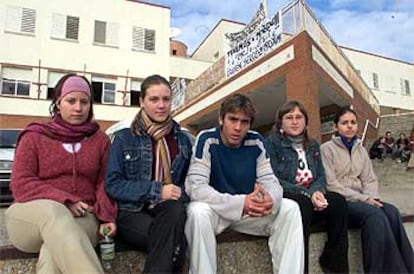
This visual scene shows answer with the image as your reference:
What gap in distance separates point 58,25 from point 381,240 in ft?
65.5

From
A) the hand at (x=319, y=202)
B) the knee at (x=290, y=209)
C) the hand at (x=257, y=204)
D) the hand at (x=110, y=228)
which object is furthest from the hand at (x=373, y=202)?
the hand at (x=110, y=228)

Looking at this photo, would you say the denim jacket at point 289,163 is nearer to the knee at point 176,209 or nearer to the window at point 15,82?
the knee at point 176,209

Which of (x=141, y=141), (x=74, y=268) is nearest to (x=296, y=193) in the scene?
(x=141, y=141)

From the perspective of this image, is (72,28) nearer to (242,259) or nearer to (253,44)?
(253,44)

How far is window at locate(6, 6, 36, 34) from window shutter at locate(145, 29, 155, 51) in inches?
224

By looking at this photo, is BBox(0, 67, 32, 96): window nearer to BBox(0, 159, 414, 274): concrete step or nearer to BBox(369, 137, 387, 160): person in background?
BBox(369, 137, 387, 160): person in background

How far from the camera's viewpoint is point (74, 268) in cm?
194

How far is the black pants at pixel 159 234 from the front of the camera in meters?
2.19

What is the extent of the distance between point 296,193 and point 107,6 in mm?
20276

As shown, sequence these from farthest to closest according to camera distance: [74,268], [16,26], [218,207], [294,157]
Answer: [16,26], [294,157], [218,207], [74,268]

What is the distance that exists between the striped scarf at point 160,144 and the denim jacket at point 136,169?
37 millimetres

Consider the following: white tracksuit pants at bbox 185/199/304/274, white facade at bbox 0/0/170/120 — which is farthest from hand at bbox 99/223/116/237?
white facade at bbox 0/0/170/120

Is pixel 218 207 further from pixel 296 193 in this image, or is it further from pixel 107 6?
pixel 107 6

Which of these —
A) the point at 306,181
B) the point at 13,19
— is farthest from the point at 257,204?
the point at 13,19
